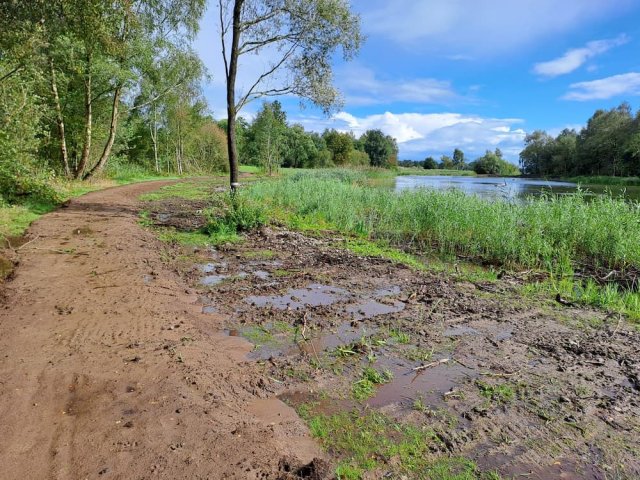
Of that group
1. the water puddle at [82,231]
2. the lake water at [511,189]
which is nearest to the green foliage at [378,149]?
the lake water at [511,189]

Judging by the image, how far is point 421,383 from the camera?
3.65 m

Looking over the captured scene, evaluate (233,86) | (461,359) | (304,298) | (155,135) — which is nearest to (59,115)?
(233,86)

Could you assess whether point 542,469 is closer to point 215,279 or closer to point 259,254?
point 215,279

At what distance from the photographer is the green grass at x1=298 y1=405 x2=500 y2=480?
8.30 ft

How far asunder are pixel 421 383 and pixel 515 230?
22.4ft

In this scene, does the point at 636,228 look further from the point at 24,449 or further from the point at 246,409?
the point at 24,449

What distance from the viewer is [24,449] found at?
2.50m

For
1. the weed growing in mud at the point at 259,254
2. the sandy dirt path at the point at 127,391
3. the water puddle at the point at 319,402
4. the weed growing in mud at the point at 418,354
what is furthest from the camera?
the weed growing in mud at the point at 259,254

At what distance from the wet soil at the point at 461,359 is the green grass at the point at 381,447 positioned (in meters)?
0.07

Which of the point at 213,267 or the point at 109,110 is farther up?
the point at 109,110

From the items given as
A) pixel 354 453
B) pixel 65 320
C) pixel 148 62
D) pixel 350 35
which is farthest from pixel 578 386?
pixel 148 62

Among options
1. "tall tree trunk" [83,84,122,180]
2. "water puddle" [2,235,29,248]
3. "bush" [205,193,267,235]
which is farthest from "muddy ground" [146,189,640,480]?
"tall tree trunk" [83,84,122,180]

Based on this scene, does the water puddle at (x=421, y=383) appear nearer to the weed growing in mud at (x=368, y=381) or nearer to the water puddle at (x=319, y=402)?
the weed growing in mud at (x=368, y=381)

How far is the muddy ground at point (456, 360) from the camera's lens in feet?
9.36
